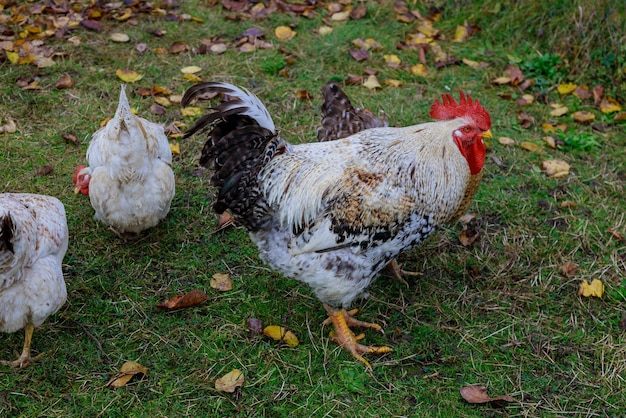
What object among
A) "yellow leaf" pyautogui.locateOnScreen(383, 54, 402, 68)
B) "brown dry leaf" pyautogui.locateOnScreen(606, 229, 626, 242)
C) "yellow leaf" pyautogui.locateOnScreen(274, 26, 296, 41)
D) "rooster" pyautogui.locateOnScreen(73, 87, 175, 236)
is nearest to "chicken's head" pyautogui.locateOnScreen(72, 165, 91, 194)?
"rooster" pyautogui.locateOnScreen(73, 87, 175, 236)

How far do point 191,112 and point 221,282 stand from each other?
2.04 metres

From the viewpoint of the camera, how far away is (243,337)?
3723 millimetres

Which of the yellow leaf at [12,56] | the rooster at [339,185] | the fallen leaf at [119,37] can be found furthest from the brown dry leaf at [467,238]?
the yellow leaf at [12,56]

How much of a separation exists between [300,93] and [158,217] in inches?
88.4

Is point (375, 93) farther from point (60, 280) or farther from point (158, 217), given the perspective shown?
point (60, 280)

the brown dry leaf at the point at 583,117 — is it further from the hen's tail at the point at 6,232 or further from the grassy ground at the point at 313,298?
the hen's tail at the point at 6,232

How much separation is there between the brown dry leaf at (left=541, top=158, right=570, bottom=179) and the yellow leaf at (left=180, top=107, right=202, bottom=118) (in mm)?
3171

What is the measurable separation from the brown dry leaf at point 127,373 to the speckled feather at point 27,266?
0.53 meters

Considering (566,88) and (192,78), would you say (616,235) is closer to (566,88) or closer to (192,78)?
(566,88)

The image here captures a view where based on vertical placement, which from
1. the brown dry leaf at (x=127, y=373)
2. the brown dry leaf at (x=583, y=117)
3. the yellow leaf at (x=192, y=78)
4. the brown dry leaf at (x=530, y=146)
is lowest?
the brown dry leaf at (x=127, y=373)

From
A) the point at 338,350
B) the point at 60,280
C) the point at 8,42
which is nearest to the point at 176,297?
the point at 60,280

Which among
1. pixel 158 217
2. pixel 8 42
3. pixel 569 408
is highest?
pixel 8 42

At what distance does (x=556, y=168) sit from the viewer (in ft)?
16.6

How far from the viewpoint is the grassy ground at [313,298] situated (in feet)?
11.1
